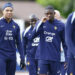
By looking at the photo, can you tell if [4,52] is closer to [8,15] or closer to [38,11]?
[8,15]

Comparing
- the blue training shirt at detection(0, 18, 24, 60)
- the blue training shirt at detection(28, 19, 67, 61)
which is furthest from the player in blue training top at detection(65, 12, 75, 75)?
the blue training shirt at detection(0, 18, 24, 60)

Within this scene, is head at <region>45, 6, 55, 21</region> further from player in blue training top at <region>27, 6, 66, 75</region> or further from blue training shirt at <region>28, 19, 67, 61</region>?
blue training shirt at <region>28, 19, 67, 61</region>

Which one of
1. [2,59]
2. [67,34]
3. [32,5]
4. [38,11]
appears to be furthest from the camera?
[32,5]

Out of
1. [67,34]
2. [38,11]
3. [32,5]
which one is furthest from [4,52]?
[32,5]

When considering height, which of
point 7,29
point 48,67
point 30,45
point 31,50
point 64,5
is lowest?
point 48,67

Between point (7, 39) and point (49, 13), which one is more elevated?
point (49, 13)

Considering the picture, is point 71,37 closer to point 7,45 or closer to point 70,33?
point 70,33

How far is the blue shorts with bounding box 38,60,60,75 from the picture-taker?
47.9ft

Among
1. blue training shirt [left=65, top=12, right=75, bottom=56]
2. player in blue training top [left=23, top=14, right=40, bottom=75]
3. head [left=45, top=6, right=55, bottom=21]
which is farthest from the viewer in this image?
player in blue training top [left=23, top=14, right=40, bottom=75]

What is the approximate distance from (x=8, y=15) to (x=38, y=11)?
53.8 meters

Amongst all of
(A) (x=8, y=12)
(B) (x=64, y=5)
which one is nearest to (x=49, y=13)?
(A) (x=8, y=12)

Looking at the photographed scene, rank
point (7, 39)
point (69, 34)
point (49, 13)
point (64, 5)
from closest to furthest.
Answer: point (69, 34) → point (7, 39) → point (49, 13) → point (64, 5)

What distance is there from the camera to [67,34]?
11.7m

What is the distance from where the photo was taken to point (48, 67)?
48.4 ft
